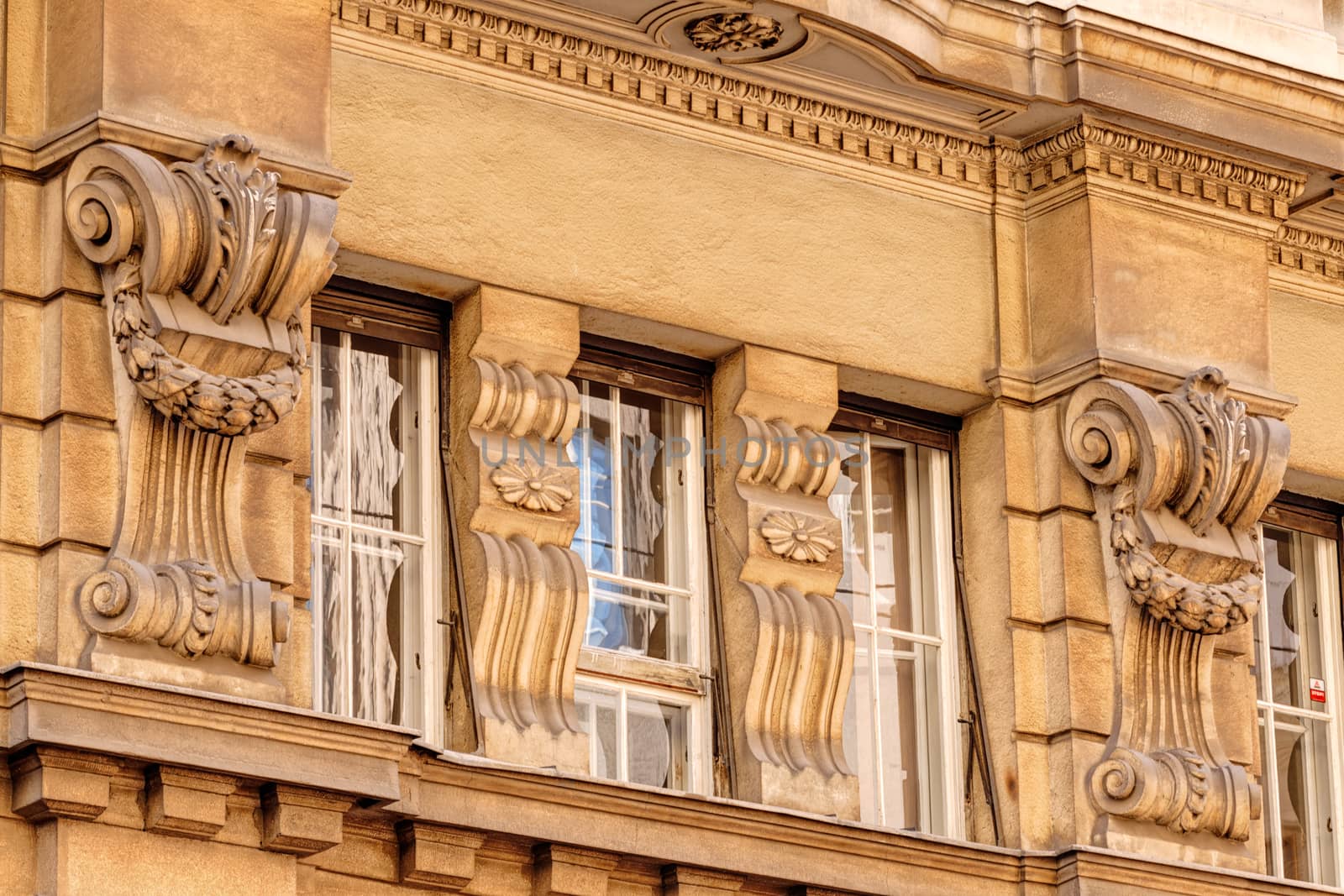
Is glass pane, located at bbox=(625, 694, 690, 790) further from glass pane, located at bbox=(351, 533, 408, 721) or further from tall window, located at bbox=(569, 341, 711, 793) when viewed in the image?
glass pane, located at bbox=(351, 533, 408, 721)

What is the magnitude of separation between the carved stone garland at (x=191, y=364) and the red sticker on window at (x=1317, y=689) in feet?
19.9

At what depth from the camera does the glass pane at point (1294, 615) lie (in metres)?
16.2

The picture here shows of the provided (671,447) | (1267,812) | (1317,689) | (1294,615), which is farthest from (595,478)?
(1317,689)

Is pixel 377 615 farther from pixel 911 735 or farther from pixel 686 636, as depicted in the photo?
pixel 911 735


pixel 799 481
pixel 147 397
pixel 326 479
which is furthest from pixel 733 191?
pixel 147 397

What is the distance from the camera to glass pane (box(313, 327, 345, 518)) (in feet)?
44.3

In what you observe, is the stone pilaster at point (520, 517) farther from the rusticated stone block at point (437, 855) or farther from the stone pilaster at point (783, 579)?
the stone pilaster at point (783, 579)

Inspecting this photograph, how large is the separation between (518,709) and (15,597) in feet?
7.66

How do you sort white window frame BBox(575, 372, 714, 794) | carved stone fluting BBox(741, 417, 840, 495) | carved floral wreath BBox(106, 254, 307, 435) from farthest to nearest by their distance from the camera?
carved stone fluting BBox(741, 417, 840, 495), white window frame BBox(575, 372, 714, 794), carved floral wreath BBox(106, 254, 307, 435)

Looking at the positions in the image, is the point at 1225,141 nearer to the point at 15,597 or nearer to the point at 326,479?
the point at 326,479

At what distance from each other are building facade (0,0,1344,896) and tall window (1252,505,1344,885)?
27 mm

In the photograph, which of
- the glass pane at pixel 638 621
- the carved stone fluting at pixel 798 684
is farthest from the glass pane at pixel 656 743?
the carved stone fluting at pixel 798 684

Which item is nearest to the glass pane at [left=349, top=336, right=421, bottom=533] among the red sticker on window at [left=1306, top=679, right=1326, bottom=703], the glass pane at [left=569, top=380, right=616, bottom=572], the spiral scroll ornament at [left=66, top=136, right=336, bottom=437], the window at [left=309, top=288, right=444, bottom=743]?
the window at [left=309, top=288, right=444, bottom=743]

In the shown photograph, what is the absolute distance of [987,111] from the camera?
49.7 feet
